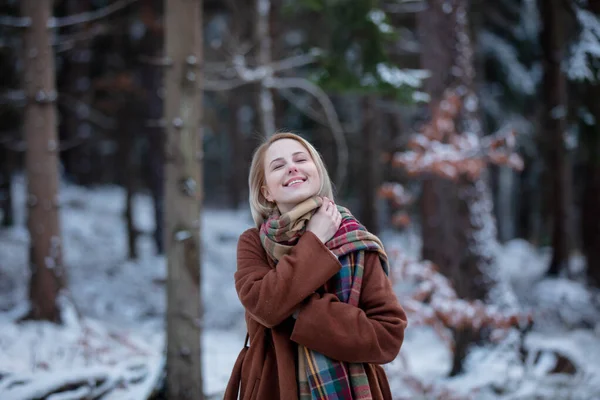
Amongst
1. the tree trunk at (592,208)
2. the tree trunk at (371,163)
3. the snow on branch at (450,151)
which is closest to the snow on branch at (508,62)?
the tree trunk at (592,208)

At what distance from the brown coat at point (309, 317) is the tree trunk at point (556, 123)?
1077 cm

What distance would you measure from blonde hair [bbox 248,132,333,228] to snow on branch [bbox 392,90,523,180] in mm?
3621

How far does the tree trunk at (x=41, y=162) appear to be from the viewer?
7.36 m

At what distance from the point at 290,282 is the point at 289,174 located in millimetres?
529

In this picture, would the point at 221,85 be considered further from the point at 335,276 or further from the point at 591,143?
the point at 591,143

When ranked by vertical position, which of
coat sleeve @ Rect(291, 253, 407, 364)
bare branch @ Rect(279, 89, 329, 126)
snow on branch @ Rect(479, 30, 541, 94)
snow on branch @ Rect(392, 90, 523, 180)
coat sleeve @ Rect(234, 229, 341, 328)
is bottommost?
coat sleeve @ Rect(291, 253, 407, 364)

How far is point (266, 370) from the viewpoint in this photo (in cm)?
222

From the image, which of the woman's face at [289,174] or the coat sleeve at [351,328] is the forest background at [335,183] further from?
the coat sleeve at [351,328]

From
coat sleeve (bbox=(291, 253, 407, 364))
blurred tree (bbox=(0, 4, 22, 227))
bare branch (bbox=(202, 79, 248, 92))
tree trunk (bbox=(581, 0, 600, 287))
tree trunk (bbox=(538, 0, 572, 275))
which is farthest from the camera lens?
blurred tree (bbox=(0, 4, 22, 227))

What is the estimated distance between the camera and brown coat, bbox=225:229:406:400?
2.02m

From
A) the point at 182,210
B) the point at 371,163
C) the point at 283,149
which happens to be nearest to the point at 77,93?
the point at 371,163

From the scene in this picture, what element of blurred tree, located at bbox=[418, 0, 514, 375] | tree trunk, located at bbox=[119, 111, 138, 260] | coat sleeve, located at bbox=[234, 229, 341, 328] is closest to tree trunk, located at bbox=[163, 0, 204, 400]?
coat sleeve, located at bbox=[234, 229, 341, 328]

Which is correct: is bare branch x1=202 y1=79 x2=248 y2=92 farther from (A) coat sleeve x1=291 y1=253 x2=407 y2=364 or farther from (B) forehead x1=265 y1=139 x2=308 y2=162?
(A) coat sleeve x1=291 y1=253 x2=407 y2=364

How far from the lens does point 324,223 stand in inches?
87.2
